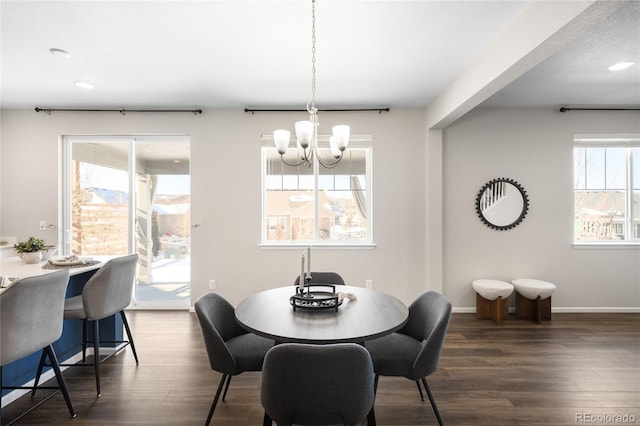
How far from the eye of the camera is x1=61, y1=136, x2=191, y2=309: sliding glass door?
404 centimetres

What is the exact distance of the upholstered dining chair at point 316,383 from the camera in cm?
118

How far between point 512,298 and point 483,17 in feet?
10.9

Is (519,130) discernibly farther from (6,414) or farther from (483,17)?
(6,414)

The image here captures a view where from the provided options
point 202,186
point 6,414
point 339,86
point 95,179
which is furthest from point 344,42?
point 95,179

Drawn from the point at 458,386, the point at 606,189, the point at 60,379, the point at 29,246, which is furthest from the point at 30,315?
the point at 606,189

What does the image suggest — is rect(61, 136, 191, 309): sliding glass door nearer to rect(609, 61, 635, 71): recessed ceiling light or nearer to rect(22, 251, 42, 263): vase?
rect(22, 251, 42, 263): vase

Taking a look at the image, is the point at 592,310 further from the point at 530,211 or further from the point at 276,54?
the point at 276,54

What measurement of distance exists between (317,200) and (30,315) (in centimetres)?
293

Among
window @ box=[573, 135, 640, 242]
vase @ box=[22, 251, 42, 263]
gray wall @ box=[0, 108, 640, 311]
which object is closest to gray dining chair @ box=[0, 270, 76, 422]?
vase @ box=[22, 251, 42, 263]

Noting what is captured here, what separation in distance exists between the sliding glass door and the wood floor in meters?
1.04

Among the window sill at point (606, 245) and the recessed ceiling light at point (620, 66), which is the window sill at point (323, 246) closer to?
the window sill at point (606, 245)

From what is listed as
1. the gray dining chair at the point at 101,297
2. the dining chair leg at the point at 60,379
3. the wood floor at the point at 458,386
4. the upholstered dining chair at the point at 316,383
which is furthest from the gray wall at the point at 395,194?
the upholstered dining chair at the point at 316,383

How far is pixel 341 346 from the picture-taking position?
3.92 ft

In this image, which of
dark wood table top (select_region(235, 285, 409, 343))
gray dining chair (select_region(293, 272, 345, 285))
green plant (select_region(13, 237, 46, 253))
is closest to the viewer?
dark wood table top (select_region(235, 285, 409, 343))
